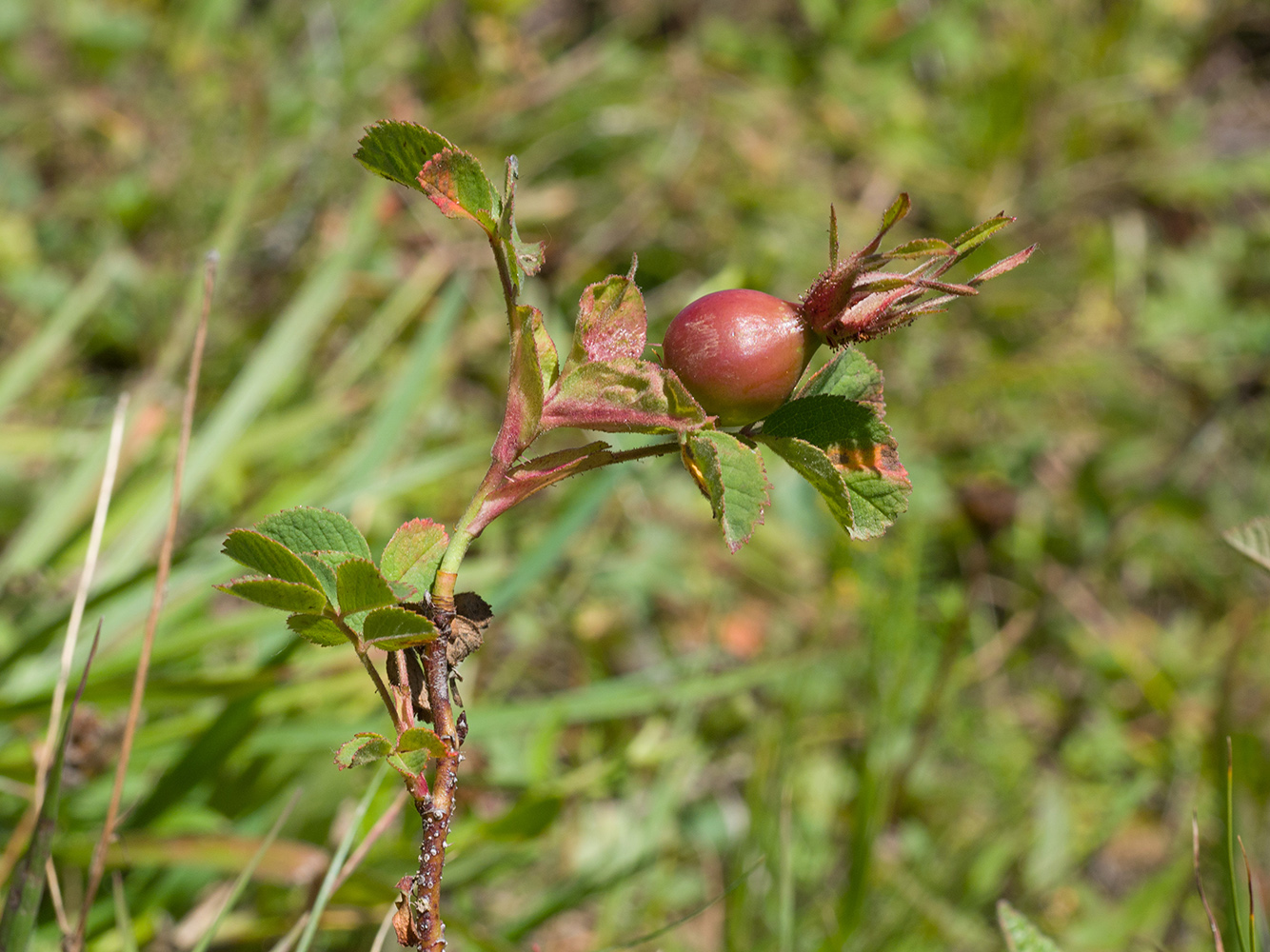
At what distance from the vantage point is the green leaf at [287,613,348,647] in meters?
0.57

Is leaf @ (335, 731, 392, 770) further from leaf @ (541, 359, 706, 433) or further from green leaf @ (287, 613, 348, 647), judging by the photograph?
leaf @ (541, 359, 706, 433)

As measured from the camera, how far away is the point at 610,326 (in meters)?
0.55

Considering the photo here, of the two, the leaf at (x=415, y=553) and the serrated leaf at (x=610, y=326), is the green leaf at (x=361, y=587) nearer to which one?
the leaf at (x=415, y=553)

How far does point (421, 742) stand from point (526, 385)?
0.20 meters

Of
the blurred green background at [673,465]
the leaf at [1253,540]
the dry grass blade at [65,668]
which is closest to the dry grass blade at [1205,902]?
the leaf at [1253,540]

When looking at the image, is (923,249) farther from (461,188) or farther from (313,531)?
(313,531)

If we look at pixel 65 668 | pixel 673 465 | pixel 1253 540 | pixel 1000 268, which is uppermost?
pixel 65 668

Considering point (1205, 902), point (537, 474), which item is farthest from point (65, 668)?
point (1205, 902)

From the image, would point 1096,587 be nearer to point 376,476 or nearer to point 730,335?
point 376,476

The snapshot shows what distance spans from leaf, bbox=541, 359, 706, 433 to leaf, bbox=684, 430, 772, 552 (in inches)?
0.5

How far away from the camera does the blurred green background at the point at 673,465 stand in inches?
49.8

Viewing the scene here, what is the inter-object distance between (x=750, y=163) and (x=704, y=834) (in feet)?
5.29

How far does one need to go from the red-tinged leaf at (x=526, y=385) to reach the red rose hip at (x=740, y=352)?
71 millimetres

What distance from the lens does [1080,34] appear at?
109 inches
